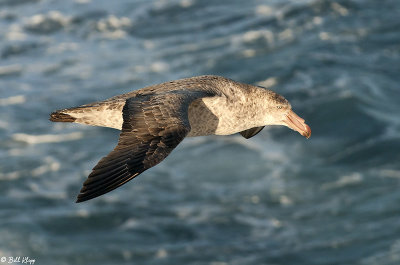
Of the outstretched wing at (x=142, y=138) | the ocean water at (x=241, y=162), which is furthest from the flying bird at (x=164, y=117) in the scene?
the ocean water at (x=241, y=162)

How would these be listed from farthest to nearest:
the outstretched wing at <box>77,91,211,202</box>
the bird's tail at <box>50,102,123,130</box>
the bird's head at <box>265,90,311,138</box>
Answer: the bird's head at <box>265,90,311,138</box>
the bird's tail at <box>50,102,123,130</box>
the outstretched wing at <box>77,91,211,202</box>

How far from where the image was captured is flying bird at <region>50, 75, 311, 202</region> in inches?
367

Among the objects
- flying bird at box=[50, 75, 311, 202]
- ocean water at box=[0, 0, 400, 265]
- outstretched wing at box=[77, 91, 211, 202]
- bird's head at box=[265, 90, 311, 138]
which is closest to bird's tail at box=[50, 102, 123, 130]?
flying bird at box=[50, 75, 311, 202]

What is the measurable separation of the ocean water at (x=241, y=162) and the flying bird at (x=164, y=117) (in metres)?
46.1

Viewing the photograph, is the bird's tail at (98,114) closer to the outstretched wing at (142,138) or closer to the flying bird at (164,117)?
the flying bird at (164,117)

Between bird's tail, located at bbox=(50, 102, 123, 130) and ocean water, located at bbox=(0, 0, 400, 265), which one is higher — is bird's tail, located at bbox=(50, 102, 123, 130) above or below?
below

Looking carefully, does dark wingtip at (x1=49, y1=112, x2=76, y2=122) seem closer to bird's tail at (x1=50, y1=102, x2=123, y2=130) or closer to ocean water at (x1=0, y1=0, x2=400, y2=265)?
bird's tail at (x1=50, y1=102, x2=123, y2=130)

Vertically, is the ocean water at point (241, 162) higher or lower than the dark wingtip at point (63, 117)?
higher

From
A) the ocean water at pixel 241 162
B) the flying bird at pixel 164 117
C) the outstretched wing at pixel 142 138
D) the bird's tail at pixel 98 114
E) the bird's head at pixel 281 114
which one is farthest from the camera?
the ocean water at pixel 241 162

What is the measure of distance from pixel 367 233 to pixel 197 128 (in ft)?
166

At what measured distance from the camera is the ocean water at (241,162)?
59.1 meters

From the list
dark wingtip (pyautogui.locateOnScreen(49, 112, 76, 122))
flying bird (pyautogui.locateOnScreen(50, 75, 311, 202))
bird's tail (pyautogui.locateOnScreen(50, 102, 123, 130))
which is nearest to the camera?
flying bird (pyautogui.locateOnScreen(50, 75, 311, 202))

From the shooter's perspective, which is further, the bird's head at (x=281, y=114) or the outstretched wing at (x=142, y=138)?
the bird's head at (x=281, y=114)

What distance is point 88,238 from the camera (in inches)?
2345
